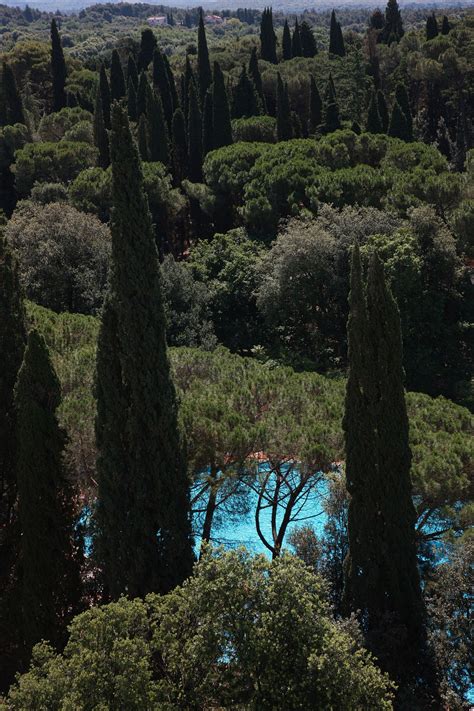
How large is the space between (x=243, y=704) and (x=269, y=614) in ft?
3.14

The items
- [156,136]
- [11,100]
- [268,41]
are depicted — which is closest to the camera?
[156,136]

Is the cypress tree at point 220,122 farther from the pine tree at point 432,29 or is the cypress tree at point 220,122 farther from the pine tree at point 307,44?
the pine tree at point 307,44

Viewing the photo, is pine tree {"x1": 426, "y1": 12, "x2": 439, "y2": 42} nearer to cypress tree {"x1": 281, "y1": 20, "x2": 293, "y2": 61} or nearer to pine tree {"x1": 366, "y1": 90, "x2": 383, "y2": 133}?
cypress tree {"x1": 281, "y1": 20, "x2": 293, "y2": 61}

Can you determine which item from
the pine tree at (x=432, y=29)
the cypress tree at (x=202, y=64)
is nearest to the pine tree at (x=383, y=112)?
the cypress tree at (x=202, y=64)

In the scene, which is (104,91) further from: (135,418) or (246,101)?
(135,418)

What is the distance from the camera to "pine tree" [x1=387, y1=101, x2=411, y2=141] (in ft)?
114

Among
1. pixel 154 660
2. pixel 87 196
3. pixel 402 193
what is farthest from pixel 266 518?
pixel 87 196

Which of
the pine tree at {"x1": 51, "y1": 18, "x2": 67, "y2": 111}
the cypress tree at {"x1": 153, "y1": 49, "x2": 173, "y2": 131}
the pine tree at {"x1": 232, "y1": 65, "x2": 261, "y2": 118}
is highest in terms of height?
the pine tree at {"x1": 51, "y1": 18, "x2": 67, "y2": 111}

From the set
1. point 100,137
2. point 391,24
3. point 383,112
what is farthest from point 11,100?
point 391,24

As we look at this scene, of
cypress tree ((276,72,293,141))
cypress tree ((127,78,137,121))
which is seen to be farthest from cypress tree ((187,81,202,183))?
cypress tree ((127,78,137,121))

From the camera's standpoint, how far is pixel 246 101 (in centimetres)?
4166

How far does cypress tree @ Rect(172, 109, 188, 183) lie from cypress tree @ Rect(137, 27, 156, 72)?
17.2 m

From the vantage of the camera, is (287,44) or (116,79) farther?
(287,44)

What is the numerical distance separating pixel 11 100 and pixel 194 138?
1121cm
